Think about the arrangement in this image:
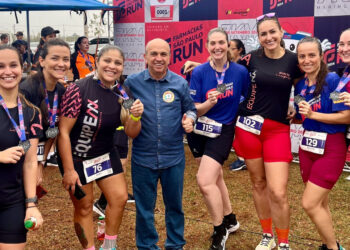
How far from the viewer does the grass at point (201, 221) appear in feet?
12.8

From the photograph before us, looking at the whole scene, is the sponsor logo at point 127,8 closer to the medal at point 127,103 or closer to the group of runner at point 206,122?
the group of runner at point 206,122

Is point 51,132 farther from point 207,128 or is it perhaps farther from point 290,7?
point 290,7

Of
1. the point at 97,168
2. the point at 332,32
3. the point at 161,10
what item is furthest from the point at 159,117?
the point at 161,10

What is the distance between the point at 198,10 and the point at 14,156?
560cm

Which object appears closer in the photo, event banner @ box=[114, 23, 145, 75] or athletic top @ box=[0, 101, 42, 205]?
athletic top @ box=[0, 101, 42, 205]

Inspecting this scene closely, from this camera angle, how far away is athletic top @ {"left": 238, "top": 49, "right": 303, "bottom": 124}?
3.38 metres

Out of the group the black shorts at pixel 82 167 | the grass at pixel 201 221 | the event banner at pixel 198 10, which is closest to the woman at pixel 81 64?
the event banner at pixel 198 10

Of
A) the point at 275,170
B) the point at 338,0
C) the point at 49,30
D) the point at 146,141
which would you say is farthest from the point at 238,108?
the point at 49,30

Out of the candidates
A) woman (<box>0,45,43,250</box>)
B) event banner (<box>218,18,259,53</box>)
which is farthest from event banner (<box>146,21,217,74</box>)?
woman (<box>0,45,43,250</box>)

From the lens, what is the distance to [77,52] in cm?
838

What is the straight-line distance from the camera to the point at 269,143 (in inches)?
135

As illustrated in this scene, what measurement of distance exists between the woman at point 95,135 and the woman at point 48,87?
84mm

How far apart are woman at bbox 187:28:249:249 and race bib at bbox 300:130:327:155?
663mm

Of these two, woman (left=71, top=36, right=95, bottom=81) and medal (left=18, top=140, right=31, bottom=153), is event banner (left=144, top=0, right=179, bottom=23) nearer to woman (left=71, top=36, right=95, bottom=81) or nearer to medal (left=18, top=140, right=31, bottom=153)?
woman (left=71, top=36, right=95, bottom=81)
